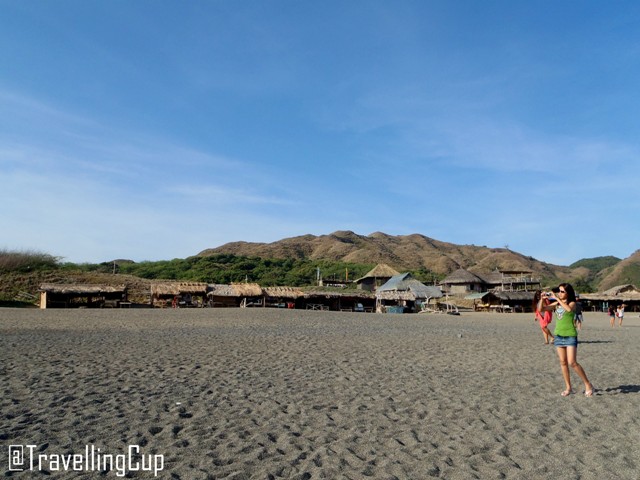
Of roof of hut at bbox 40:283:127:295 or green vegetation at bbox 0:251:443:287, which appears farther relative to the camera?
green vegetation at bbox 0:251:443:287

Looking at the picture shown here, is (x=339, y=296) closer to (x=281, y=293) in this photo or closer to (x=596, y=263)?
(x=281, y=293)

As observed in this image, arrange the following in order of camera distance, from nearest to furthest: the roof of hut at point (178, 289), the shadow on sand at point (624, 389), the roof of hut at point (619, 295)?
1. the shadow on sand at point (624, 389)
2. the roof of hut at point (178, 289)
3. the roof of hut at point (619, 295)

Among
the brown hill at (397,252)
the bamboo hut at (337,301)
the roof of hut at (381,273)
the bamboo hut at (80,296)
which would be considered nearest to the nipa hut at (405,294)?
the bamboo hut at (337,301)

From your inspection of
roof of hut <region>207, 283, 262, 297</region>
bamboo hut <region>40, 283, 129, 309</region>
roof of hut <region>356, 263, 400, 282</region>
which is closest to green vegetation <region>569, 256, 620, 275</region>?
roof of hut <region>356, 263, 400, 282</region>

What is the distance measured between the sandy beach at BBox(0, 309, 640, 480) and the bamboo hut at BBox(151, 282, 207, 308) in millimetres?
24265

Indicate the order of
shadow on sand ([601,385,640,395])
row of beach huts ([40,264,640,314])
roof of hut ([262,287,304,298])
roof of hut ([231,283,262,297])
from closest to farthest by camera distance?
shadow on sand ([601,385,640,395]), row of beach huts ([40,264,640,314]), roof of hut ([231,283,262,297]), roof of hut ([262,287,304,298])

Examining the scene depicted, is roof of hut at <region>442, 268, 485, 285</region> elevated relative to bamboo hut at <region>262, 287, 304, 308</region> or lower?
elevated

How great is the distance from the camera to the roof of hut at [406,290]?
136 feet

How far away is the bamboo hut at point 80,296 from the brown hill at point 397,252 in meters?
63.2

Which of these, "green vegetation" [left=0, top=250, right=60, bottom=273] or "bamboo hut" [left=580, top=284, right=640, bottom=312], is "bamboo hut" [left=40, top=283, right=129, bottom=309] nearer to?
"green vegetation" [left=0, top=250, right=60, bottom=273]

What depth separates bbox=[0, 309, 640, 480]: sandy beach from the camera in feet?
13.0

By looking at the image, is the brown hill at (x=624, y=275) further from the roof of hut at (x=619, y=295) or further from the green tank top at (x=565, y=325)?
the green tank top at (x=565, y=325)

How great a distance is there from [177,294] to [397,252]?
300 feet

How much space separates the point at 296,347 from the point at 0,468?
8158mm
